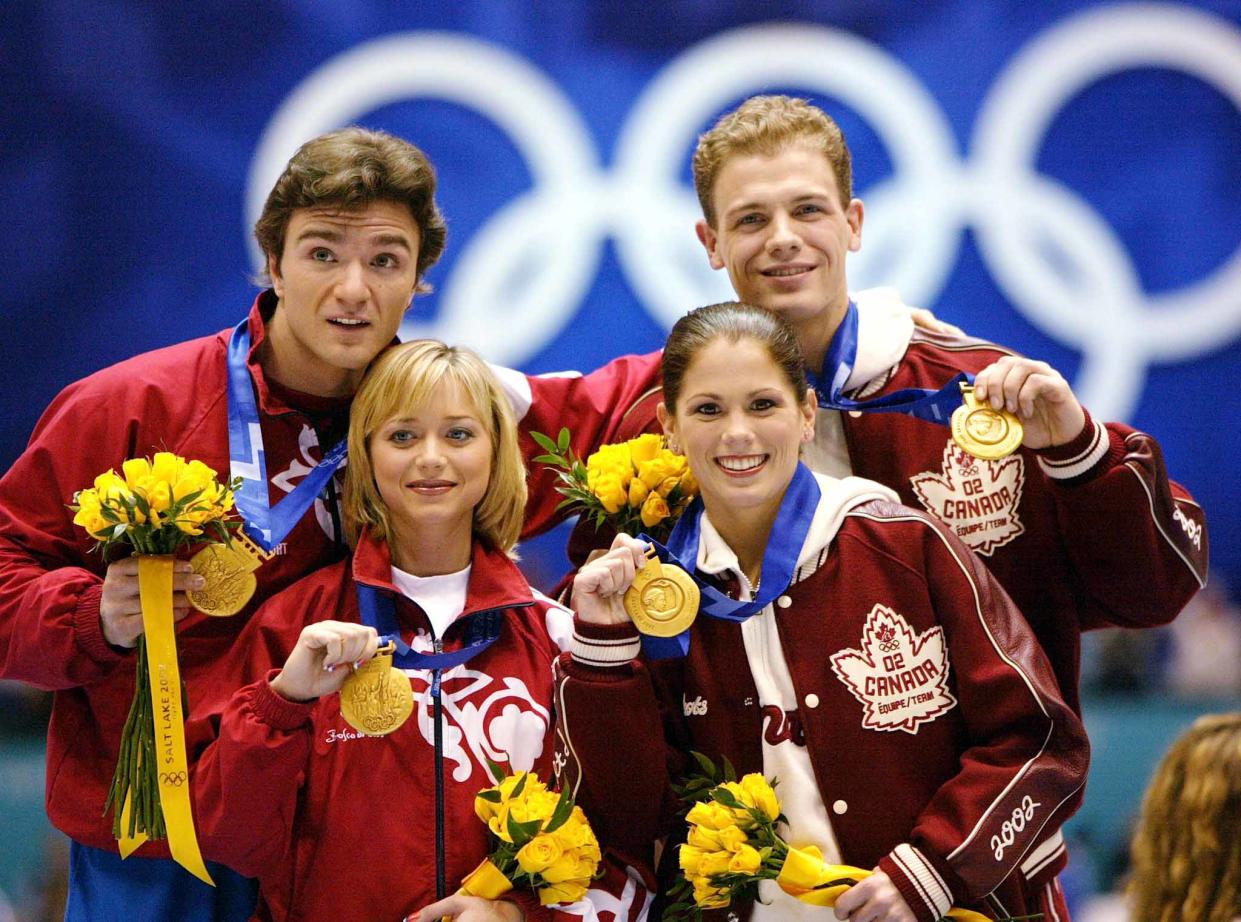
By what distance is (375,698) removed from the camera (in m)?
2.76

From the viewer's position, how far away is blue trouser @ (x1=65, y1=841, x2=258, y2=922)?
311 centimetres

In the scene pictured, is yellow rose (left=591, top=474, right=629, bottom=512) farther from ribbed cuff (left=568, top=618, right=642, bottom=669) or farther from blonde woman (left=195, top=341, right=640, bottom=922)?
ribbed cuff (left=568, top=618, right=642, bottom=669)

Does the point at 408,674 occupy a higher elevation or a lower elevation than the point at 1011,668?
higher

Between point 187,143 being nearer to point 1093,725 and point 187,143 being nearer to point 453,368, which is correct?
point 453,368

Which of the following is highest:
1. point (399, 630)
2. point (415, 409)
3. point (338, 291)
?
point (338, 291)

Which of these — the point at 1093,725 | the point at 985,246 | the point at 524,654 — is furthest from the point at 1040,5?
the point at 524,654

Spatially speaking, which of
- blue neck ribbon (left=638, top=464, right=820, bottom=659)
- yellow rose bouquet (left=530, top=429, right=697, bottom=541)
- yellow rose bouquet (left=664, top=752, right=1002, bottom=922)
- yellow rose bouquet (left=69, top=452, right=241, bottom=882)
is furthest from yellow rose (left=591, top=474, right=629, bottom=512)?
yellow rose bouquet (left=69, top=452, right=241, bottom=882)

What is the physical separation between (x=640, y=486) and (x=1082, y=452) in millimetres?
871

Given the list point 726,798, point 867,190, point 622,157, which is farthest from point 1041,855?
point 622,157

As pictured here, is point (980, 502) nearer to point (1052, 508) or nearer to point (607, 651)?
point (1052, 508)

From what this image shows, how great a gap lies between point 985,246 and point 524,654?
14.0 feet

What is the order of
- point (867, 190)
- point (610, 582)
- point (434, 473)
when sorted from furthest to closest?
point (867, 190), point (434, 473), point (610, 582)

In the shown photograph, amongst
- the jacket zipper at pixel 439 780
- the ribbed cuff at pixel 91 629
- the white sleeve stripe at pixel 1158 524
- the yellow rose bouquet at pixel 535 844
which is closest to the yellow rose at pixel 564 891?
the yellow rose bouquet at pixel 535 844

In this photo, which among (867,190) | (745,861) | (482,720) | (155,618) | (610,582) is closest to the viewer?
(745,861)
